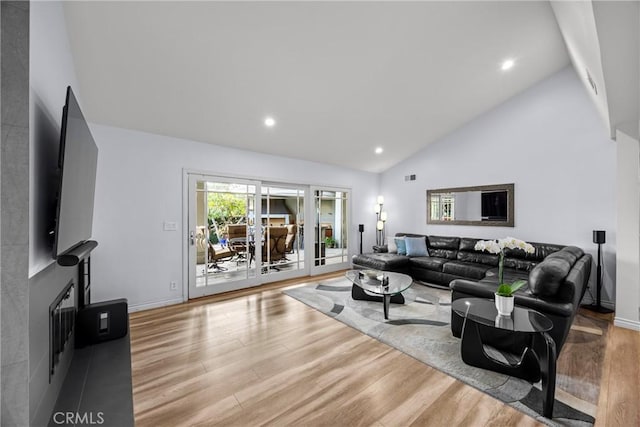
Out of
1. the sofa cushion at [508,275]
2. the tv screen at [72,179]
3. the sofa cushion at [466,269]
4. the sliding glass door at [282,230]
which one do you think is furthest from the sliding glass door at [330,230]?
the tv screen at [72,179]

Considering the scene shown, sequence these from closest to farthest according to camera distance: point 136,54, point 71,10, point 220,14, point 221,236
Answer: point 71,10 < point 220,14 < point 136,54 < point 221,236

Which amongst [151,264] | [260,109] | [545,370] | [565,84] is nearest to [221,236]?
[151,264]

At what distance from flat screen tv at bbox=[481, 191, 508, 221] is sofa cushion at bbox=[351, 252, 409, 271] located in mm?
1679

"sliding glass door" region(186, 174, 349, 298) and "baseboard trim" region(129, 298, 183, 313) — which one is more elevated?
"sliding glass door" region(186, 174, 349, 298)

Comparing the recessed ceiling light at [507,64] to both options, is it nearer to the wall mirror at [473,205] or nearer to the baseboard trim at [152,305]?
the wall mirror at [473,205]

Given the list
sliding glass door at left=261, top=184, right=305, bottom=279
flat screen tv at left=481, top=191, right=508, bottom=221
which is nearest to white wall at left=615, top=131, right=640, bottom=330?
flat screen tv at left=481, top=191, right=508, bottom=221

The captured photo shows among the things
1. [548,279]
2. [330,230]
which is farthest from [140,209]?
[548,279]

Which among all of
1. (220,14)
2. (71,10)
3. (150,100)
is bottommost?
(150,100)

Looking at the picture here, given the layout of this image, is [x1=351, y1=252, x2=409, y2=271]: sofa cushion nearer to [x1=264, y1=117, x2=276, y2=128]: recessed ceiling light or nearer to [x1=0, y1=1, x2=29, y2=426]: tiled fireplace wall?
[x1=264, y1=117, x2=276, y2=128]: recessed ceiling light

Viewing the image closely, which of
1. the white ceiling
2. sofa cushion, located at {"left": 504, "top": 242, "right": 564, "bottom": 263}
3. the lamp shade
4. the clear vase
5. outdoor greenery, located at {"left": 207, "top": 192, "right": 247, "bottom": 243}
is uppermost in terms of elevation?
the white ceiling

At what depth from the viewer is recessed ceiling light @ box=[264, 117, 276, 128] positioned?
379cm

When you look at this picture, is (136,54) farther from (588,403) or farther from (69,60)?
(588,403)

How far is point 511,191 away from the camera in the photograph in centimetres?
452

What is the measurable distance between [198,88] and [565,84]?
5.21 metres
